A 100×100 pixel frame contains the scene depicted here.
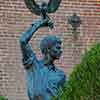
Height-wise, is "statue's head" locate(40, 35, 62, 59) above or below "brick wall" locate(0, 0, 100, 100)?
above

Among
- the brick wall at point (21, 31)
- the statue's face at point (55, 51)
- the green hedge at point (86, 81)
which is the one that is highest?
the green hedge at point (86, 81)

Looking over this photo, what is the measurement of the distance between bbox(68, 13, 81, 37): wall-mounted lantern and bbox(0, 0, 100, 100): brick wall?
0.22 feet

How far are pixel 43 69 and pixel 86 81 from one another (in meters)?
2.52

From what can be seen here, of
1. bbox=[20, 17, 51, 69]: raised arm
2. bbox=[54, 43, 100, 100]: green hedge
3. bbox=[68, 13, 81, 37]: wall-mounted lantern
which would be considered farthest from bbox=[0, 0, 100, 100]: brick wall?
bbox=[54, 43, 100, 100]: green hedge

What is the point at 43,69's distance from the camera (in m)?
5.12

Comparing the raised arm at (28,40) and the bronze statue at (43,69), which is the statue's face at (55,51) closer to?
the bronze statue at (43,69)

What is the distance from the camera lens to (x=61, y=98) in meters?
2.73

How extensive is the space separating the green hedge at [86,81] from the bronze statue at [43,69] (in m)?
2.26

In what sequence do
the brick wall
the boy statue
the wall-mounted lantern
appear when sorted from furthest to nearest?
the wall-mounted lantern → the brick wall → the boy statue

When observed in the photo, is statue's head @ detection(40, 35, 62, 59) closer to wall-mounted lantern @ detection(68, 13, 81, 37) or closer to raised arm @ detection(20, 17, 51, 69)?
raised arm @ detection(20, 17, 51, 69)

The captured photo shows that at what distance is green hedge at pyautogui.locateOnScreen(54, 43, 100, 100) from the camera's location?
2576 millimetres

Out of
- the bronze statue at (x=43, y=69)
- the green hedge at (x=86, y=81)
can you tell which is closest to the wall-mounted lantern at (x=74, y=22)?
the bronze statue at (x=43, y=69)

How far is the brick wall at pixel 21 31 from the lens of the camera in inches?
376

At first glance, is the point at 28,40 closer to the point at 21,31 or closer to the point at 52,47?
the point at 52,47
